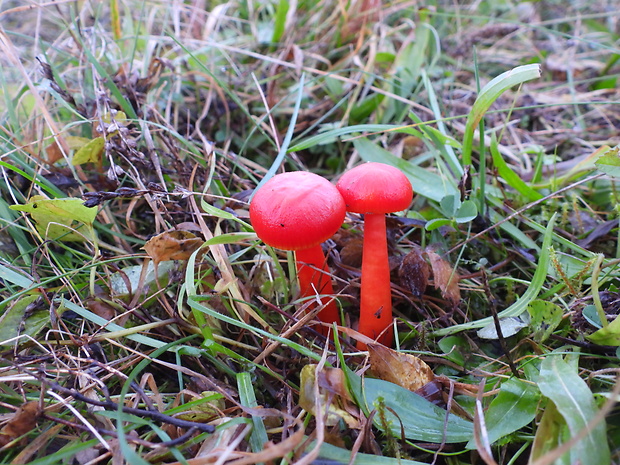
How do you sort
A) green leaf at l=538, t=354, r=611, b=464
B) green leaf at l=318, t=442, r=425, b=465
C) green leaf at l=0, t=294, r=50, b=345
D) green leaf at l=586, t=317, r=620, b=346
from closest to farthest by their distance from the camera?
green leaf at l=538, t=354, r=611, b=464, green leaf at l=318, t=442, r=425, b=465, green leaf at l=586, t=317, r=620, b=346, green leaf at l=0, t=294, r=50, b=345

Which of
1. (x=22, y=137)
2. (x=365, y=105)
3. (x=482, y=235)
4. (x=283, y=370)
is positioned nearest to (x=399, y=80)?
(x=365, y=105)

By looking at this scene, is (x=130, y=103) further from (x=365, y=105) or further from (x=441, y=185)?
(x=441, y=185)

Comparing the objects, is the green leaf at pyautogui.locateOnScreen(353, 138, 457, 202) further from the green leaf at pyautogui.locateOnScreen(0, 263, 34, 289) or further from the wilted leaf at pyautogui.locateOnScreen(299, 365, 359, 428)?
the green leaf at pyautogui.locateOnScreen(0, 263, 34, 289)

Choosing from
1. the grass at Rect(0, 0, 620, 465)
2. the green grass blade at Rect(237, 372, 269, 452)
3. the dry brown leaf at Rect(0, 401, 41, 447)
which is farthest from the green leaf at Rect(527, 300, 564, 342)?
the dry brown leaf at Rect(0, 401, 41, 447)

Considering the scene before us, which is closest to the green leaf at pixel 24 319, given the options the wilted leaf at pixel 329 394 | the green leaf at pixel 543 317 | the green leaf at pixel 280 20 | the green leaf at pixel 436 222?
the wilted leaf at pixel 329 394

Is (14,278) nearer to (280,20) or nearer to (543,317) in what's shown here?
(543,317)

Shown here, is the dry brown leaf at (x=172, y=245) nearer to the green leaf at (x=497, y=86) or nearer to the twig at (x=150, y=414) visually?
the twig at (x=150, y=414)
